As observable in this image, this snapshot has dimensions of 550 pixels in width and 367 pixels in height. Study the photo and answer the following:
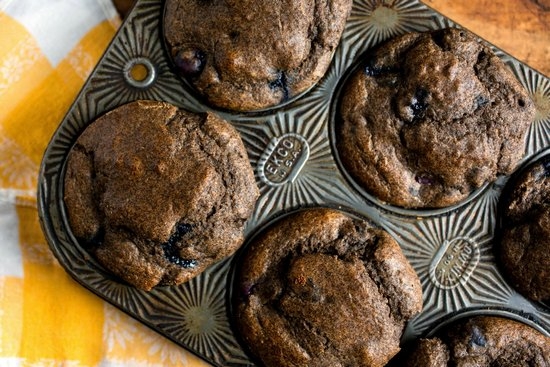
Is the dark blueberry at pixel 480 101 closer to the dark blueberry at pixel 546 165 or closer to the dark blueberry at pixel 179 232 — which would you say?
the dark blueberry at pixel 546 165

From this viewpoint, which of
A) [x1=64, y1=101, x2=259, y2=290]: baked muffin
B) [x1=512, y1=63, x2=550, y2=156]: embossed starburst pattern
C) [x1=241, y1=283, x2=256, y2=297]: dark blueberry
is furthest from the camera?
[x1=512, y1=63, x2=550, y2=156]: embossed starburst pattern

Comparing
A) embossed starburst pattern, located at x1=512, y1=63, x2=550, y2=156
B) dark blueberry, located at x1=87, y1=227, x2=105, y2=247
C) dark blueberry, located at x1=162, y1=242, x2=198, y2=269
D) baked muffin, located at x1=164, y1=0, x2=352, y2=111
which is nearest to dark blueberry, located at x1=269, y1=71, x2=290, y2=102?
baked muffin, located at x1=164, y1=0, x2=352, y2=111

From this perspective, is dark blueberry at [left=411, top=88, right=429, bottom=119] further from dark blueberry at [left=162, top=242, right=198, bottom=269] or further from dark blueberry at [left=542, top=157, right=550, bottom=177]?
dark blueberry at [left=162, top=242, right=198, bottom=269]

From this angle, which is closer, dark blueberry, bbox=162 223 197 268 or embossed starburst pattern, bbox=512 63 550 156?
dark blueberry, bbox=162 223 197 268

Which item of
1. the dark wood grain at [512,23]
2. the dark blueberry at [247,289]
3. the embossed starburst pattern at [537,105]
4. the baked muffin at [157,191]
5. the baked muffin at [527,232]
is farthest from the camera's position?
the dark wood grain at [512,23]

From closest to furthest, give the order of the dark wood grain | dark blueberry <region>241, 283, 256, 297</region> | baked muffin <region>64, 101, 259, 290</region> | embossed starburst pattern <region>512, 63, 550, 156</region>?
1. baked muffin <region>64, 101, 259, 290</region>
2. dark blueberry <region>241, 283, 256, 297</region>
3. embossed starburst pattern <region>512, 63, 550, 156</region>
4. the dark wood grain

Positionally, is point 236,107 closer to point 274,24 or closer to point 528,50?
point 274,24

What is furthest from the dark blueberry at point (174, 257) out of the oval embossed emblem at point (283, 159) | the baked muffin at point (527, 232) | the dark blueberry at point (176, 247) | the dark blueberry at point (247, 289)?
the baked muffin at point (527, 232)
